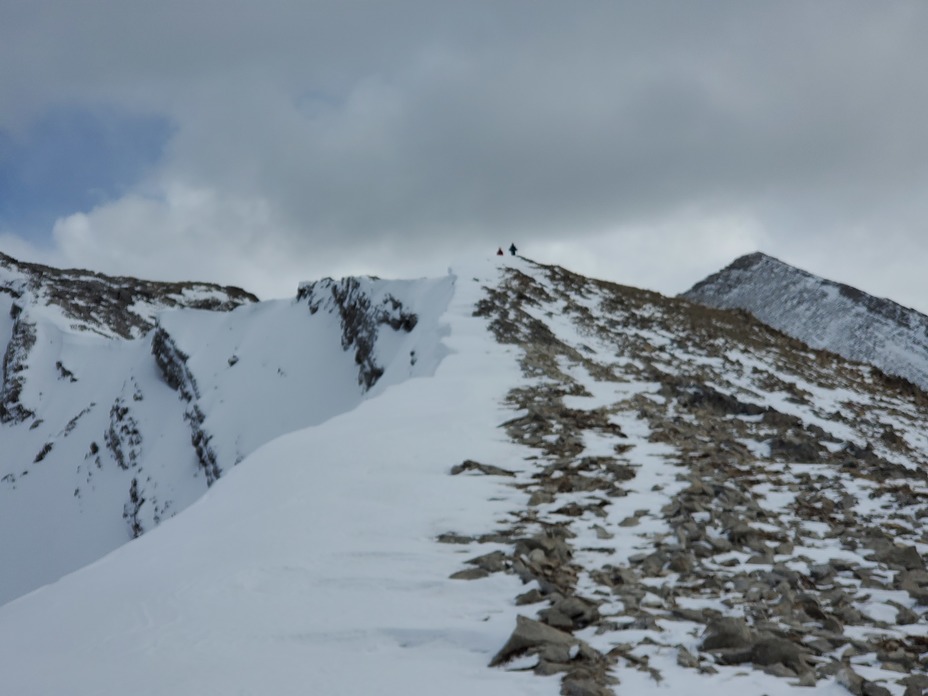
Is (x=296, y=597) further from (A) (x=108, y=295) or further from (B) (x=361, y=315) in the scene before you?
(A) (x=108, y=295)

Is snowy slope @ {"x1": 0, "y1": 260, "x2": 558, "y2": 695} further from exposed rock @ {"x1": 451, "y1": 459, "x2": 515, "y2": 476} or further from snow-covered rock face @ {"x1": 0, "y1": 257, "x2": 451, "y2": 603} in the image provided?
snow-covered rock face @ {"x1": 0, "y1": 257, "x2": 451, "y2": 603}

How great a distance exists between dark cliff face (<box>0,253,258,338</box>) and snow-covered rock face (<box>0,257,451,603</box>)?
6079 millimetres

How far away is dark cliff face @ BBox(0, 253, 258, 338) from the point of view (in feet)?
249

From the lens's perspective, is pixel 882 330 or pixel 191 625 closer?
pixel 191 625

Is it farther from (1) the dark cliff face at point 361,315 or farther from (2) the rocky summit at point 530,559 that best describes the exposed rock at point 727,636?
(1) the dark cliff face at point 361,315

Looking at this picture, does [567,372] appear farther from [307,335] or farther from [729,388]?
[307,335]

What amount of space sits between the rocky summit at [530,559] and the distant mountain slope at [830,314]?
21308mm

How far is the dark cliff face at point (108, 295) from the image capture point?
75938mm

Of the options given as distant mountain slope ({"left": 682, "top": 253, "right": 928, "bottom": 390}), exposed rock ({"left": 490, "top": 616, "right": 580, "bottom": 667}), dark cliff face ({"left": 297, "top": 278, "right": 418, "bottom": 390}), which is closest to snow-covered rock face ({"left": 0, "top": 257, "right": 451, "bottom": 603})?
dark cliff face ({"left": 297, "top": 278, "right": 418, "bottom": 390})

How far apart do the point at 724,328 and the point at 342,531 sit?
26870mm

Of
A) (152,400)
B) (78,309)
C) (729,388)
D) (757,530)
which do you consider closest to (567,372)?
(729,388)

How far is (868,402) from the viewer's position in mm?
23703

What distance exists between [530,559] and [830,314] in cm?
3974

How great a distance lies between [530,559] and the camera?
6793 mm
